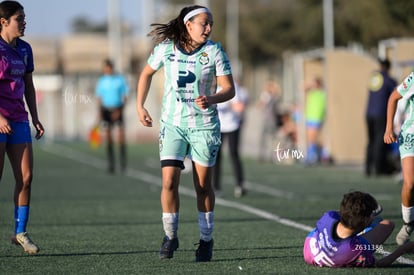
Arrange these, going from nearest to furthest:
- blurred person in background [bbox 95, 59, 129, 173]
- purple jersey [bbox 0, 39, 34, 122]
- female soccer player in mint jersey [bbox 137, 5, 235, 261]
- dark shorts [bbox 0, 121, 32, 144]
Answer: female soccer player in mint jersey [bbox 137, 5, 235, 261]
purple jersey [bbox 0, 39, 34, 122]
dark shorts [bbox 0, 121, 32, 144]
blurred person in background [bbox 95, 59, 129, 173]

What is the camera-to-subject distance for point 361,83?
2797 cm

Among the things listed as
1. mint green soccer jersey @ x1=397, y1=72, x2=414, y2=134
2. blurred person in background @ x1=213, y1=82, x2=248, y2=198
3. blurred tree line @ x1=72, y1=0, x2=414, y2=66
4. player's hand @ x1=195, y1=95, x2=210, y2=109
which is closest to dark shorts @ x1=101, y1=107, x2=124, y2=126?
blurred person in background @ x1=213, y1=82, x2=248, y2=198

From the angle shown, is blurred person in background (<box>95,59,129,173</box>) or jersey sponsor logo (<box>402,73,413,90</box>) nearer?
jersey sponsor logo (<box>402,73,413,90</box>)

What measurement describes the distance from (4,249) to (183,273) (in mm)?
2475

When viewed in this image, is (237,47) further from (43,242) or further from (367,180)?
(43,242)

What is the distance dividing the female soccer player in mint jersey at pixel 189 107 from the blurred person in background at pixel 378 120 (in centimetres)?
1185

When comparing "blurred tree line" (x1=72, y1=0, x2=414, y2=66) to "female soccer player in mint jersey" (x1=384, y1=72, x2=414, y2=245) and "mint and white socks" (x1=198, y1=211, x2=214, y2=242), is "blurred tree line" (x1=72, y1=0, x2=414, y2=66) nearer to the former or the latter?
"female soccer player in mint jersey" (x1=384, y1=72, x2=414, y2=245)

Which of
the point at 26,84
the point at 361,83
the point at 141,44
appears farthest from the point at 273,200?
the point at 141,44

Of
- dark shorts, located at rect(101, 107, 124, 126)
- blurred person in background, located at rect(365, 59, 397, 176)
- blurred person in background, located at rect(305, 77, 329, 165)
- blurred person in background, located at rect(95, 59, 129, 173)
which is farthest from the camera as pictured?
blurred person in background, located at rect(305, 77, 329, 165)

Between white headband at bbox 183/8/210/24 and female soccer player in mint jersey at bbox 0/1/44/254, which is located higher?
white headband at bbox 183/8/210/24

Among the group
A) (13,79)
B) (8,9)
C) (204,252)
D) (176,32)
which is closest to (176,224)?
(204,252)

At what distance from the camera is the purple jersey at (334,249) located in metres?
9.06

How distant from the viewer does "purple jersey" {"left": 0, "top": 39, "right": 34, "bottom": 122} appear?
10.1 m

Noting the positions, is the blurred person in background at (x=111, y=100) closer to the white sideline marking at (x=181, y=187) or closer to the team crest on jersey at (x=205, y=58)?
the white sideline marking at (x=181, y=187)
